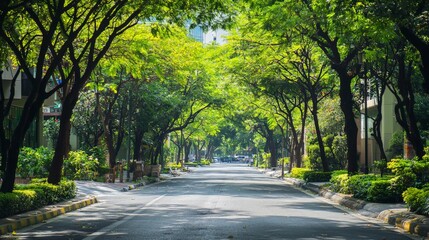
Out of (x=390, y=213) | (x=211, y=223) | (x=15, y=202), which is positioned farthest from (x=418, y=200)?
(x=15, y=202)

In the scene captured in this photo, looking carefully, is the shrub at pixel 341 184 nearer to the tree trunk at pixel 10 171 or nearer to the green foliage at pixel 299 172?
the tree trunk at pixel 10 171

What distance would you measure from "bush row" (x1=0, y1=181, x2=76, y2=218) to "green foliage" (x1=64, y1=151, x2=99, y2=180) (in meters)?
12.0

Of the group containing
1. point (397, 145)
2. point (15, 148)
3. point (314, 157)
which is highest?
point (397, 145)

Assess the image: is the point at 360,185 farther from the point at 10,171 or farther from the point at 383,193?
the point at 10,171

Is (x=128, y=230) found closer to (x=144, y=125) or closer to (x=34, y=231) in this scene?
(x=34, y=231)

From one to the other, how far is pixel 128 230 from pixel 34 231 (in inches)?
75.5

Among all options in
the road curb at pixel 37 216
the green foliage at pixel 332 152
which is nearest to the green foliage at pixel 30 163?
the road curb at pixel 37 216

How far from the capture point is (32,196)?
17391 millimetres

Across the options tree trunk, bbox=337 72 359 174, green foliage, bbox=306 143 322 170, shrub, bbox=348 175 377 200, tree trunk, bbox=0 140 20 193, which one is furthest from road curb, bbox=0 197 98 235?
green foliage, bbox=306 143 322 170

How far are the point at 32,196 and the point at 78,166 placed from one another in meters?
18.1

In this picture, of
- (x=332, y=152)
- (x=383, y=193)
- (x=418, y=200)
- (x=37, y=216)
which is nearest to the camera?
(x=418, y=200)

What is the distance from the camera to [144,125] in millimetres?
44156

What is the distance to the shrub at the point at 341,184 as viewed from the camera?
2478cm

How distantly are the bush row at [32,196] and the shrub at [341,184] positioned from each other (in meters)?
9.73
